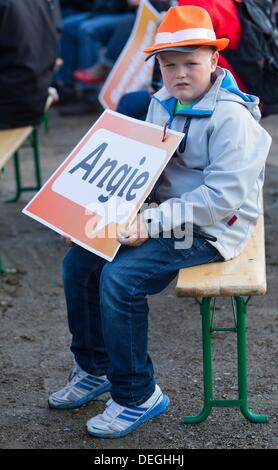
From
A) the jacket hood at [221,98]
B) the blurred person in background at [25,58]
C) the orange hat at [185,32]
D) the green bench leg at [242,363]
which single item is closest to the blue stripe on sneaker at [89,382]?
the green bench leg at [242,363]

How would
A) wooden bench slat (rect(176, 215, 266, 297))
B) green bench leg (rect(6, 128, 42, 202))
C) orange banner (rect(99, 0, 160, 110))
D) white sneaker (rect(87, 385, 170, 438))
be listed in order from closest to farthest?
1. wooden bench slat (rect(176, 215, 266, 297))
2. white sneaker (rect(87, 385, 170, 438))
3. orange banner (rect(99, 0, 160, 110))
4. green bench leg (rect(6, 128, 42, 202))

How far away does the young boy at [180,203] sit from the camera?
130 inches

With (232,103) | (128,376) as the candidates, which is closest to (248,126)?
(232,103)

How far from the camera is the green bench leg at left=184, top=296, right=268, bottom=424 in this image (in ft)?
11.2

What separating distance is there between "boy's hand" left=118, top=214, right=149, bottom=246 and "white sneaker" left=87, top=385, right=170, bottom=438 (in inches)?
23.9

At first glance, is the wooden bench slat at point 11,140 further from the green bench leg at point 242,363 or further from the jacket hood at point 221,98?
the green bench leg at point 242,363

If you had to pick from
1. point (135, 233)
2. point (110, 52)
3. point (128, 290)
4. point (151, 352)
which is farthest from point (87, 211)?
point (110, 52)

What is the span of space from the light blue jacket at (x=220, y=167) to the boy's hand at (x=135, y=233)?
0.12 ft

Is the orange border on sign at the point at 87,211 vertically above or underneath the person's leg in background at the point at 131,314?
above

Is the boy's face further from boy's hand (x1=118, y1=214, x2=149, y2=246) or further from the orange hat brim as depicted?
boy's hand (x1=118, y1=214, x2=149, y2=246)

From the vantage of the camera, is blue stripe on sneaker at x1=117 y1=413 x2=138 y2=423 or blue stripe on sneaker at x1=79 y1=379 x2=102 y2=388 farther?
blue stripe on sneaker at x1=79 y1=379 x2=102 y2=388

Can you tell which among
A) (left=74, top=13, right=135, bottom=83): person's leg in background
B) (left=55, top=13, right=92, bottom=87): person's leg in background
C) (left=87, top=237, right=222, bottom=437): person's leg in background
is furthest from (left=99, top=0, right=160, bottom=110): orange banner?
(left=55, top=13, right=92, bottom=87): person's leg in background

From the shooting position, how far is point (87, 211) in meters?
3.47
